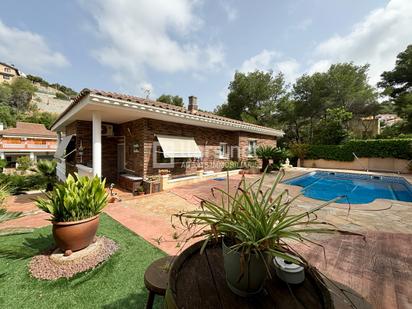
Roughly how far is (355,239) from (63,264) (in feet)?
25.7

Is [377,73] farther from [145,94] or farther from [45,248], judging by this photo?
[45,248]

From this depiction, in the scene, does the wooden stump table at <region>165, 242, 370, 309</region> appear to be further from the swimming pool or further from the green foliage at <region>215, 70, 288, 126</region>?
the green foliage at <region>215, 70, 288, 126</region>

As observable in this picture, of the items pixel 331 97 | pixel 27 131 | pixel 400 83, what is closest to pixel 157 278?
pixel 331 97

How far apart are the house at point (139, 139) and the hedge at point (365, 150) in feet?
54.5

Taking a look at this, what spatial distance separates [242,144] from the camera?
65.7 ft

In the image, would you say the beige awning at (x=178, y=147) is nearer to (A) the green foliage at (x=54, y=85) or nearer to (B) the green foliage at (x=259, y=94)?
(B) the green foliage at (x=259, y=94)

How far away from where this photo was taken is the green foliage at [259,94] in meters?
35.9

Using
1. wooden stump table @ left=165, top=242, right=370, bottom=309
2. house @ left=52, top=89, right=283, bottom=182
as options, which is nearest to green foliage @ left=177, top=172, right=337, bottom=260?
wooden stump table @ left=165, top=242, right=370, bottom=309

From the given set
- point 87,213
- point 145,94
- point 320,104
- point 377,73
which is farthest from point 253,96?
point 87,213

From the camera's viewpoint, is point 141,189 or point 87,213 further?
point 141,189

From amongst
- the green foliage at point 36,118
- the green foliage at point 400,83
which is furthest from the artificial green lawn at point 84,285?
the green foliage at point 36,118

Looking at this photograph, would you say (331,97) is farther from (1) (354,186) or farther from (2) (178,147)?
(2) (178,147)

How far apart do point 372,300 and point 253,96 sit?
36457 millimetres

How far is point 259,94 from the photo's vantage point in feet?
118
